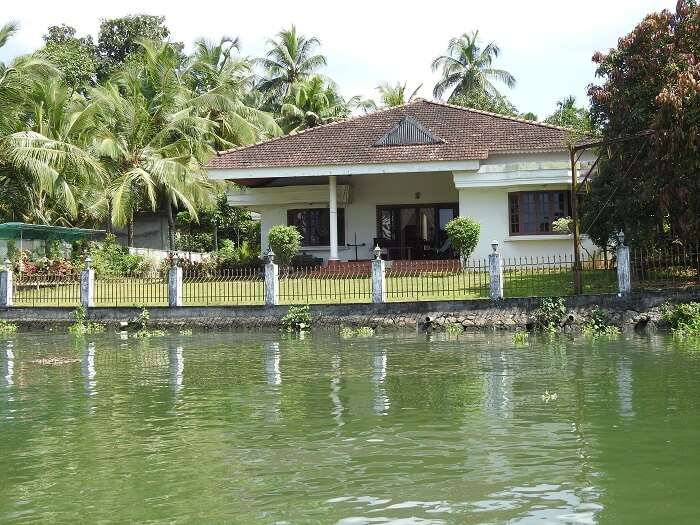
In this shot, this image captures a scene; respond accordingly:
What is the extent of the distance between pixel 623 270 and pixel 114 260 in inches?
694

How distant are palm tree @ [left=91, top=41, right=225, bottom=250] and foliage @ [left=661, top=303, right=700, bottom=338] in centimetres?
1887

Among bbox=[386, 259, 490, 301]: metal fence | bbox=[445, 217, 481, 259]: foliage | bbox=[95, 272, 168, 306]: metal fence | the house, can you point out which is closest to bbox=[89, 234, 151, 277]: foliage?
the house

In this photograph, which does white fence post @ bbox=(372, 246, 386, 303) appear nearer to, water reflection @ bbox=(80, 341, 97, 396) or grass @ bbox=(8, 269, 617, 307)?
grass @ bbox=(8, 269, 617, 307)

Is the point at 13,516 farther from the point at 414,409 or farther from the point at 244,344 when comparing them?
the point at 244,344

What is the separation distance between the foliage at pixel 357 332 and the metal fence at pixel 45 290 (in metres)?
7.82

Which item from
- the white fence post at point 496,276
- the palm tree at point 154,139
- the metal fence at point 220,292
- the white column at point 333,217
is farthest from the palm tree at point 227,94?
the white fence post at point 496,276

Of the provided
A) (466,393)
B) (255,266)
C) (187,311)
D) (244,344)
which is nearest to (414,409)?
(466,393)

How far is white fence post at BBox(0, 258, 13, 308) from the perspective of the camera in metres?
21.3

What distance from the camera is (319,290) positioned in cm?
2019

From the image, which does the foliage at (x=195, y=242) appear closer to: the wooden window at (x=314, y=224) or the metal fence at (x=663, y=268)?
the wooden window at (x=314, y=224)

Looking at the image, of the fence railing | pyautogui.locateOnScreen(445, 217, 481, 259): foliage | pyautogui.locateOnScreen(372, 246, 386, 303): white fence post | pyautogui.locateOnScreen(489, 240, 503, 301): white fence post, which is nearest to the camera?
pyautogui.locateOnScreen(489, 240, 503, 301): white fence post

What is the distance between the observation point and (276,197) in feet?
91.6

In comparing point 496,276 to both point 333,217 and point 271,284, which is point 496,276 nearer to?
point 271,284

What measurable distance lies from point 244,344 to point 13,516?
34.6 ft
